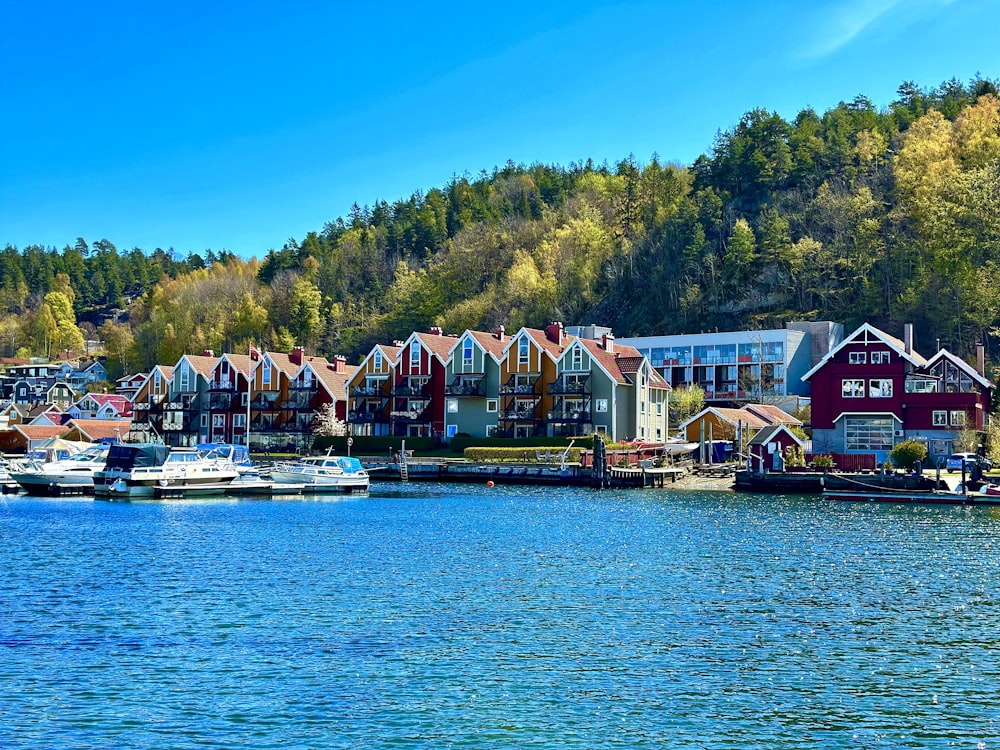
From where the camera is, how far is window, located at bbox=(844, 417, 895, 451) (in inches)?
2950

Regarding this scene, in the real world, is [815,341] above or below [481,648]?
above

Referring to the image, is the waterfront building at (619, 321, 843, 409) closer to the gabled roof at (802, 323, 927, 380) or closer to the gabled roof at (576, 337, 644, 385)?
the gabled roof at (576, 337, 644, 385)

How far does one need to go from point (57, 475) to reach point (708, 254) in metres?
90.4

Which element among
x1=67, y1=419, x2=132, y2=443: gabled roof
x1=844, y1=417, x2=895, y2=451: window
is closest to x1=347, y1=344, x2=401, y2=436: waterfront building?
x1=67, y1=419, x2=132, y2=443: gabled roof

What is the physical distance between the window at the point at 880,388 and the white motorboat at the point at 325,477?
35.1 metres

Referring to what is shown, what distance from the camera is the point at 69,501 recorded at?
62875 millimetres

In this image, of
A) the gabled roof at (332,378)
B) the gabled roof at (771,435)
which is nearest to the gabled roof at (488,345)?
the gabled roof at (332,378)

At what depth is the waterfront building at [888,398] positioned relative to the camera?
239 feet

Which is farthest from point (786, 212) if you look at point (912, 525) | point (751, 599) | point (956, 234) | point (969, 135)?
point (751, 599)

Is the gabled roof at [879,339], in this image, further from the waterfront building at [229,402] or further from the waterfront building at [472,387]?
the waterfront building at [229,402]

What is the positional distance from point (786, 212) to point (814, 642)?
401 feet

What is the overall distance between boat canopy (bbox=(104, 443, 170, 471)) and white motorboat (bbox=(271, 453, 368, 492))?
759 centimetres

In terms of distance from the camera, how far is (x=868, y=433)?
75562mm

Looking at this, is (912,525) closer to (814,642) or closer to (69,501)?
(814,642)
